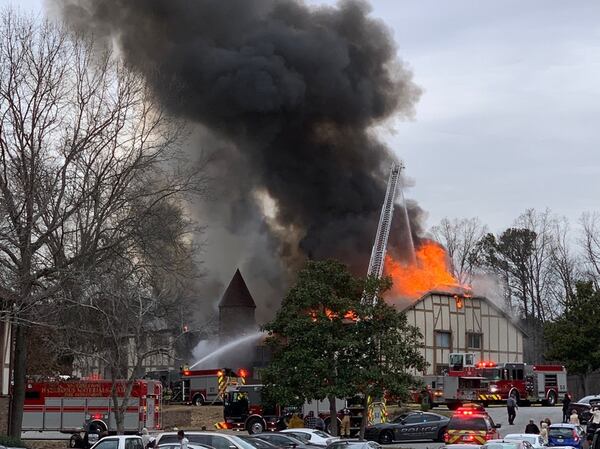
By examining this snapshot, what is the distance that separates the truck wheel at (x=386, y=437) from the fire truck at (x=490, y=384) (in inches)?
446

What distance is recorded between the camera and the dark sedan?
36.5 m

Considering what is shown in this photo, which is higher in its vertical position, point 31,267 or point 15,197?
point 15,197

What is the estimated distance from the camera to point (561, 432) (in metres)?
31.3

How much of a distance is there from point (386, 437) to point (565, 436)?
791 cm

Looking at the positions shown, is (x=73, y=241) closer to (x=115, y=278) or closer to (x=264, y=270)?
(x=115, y=278)

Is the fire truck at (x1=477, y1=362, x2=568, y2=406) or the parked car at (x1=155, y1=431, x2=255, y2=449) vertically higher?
the fire truck at (x1=477, y1=362, x2=568, y2=406)

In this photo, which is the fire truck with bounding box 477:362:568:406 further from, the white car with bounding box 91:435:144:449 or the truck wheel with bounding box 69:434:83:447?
the white car with bounding box 91:435:144:449

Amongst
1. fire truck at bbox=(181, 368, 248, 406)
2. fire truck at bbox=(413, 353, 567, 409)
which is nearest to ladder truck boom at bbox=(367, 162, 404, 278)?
fire truck at bbox=(181, 368, 248, 406)

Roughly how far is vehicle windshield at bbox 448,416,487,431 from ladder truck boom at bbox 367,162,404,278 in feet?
110

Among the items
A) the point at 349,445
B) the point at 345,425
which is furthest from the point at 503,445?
the point at 345,425

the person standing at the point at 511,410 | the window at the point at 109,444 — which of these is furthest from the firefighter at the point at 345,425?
the window at the point at 109,444

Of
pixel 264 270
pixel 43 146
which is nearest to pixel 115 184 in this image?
pixel 43 146

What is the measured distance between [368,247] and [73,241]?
40789 mm

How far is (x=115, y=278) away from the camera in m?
33.7
